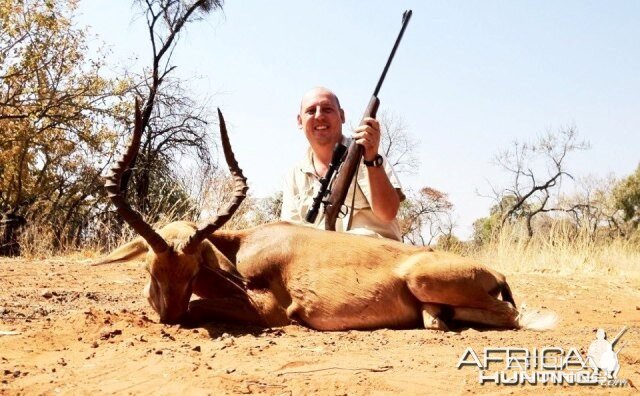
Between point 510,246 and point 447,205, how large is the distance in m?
20.7

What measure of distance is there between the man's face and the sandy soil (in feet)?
7.07

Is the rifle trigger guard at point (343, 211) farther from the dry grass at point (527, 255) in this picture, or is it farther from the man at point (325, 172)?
the dry grass at point (527, 255)

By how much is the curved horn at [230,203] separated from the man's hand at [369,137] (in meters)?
1.09

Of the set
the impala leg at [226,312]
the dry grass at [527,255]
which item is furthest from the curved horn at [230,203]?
the dry grass at [527,255]

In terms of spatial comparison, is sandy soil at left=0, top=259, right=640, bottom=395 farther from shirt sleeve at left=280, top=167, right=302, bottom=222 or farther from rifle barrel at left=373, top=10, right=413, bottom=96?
rifle barrel at left=373, top=10, right=413, bottom=96

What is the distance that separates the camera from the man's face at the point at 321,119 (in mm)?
6680

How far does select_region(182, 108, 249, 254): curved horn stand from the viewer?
508 centimetres

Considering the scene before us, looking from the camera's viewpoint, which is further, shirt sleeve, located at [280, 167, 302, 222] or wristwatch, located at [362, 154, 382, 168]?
shirt sleeve, located at [280, 167, 302, 222]

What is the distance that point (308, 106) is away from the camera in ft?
22.1

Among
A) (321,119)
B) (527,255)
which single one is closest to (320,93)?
(321,119)

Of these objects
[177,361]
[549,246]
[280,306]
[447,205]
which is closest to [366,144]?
[280,306]

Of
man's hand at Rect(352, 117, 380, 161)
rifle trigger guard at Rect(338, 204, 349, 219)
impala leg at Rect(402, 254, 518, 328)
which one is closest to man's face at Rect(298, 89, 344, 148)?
rifle trigger guard at Rect(338, 204, 349, 219)

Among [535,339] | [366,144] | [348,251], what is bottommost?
[535,339]

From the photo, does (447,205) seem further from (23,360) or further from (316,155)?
(23,360)
